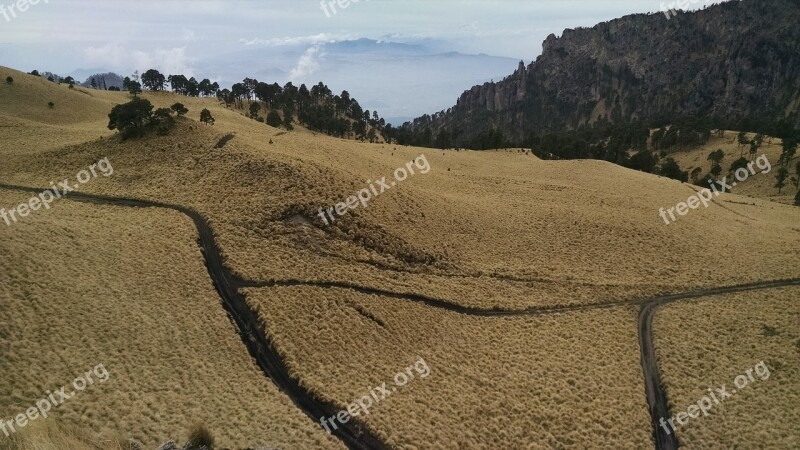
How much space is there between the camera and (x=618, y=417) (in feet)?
77.0

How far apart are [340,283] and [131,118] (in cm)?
3570

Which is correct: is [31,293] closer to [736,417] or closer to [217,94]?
[736,417]

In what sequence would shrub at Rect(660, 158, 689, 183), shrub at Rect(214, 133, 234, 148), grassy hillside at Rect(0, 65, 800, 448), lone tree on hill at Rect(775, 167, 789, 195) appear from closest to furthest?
grassy hillside at Rect(0, 65, 800, 448) → shrub at Rect(214, 133, 234, 148) → lone tree on hill at Rect(775, 167, 789, 195) → shrub at Rect(660, 158, 689, 183)

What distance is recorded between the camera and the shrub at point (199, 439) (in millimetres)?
17078

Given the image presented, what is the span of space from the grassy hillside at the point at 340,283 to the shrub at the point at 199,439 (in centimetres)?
116

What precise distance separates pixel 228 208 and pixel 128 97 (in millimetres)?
96628

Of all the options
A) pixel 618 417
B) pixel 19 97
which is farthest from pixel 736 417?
pixel 19 97

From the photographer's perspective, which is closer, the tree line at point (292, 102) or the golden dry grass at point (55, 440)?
the golden dry grass at point (55, 440)
